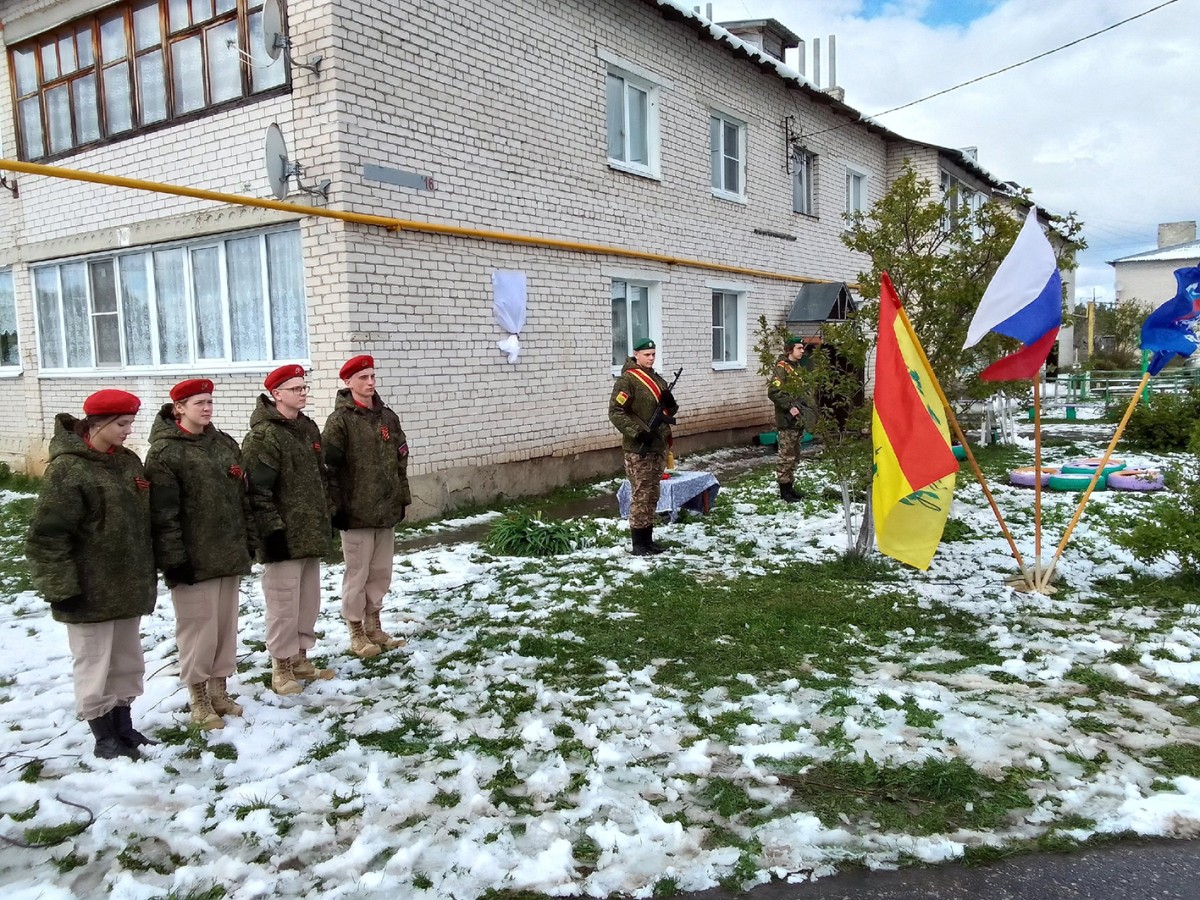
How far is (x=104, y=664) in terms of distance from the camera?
3.69 metres

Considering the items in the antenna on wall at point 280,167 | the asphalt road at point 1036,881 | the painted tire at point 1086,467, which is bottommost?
the asphalt road at point 1036,881

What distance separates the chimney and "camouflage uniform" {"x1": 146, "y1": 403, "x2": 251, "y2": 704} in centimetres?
6429

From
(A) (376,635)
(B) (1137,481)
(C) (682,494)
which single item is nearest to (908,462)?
(A) (376,635)

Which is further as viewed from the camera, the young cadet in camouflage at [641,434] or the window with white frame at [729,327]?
the window with white frame at [729,327]

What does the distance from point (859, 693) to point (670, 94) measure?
10.5m

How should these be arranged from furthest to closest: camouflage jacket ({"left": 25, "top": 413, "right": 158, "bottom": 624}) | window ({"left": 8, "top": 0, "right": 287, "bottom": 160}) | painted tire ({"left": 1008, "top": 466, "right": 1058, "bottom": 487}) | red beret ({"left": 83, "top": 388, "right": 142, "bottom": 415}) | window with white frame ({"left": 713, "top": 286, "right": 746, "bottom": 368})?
window with white frame ({"left": 713, "top": 286, "right": 746, "bottom": 368}) → painted tire ({"left": 1008, "top": 466, "right": 1058, "bottom": 487}) → window ({"left": 8, "top": 0, "right": 287, "bottom": 160}) → red beret ({"left": 83, "top": 388, "right": 142, "bottom": 415}) → camouflage jacket ({"left": 25, "top": 413, "right": 158, "bottom": 624})

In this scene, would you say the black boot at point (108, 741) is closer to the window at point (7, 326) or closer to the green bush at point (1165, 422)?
the window at point (7, 326)

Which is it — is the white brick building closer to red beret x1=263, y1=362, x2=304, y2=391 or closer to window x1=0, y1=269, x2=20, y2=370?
window x1=0, y1=269, x2=20, y2=370

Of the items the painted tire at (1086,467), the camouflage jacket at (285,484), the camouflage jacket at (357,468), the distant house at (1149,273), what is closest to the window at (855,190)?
the painted tire at (1086,467)

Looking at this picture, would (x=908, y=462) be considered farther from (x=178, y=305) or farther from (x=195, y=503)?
(x=178, y=305)

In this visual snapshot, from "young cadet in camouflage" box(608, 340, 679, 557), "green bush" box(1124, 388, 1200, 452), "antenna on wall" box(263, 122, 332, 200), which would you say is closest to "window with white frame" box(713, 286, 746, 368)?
"green bush" box(1124, 388, 1200, 452)

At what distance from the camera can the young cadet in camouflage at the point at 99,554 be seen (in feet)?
11.4

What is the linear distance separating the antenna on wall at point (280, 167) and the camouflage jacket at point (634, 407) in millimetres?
3526

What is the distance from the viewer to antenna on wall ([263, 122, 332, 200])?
8227mm
